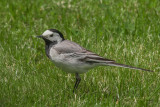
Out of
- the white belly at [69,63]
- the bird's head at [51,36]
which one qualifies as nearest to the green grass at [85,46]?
the white belly at [69,63]

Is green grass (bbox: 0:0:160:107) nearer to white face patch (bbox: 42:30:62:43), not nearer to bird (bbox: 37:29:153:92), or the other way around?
bird (bbox: 37:29:153:92)

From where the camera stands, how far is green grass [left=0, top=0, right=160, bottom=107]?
5.89 meters

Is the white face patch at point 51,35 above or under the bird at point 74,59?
above

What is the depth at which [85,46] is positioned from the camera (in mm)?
8031

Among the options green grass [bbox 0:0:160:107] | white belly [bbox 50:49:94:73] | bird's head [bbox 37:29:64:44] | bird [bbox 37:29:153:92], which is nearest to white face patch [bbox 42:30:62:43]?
bird's head [bbox 37:29:64:44]

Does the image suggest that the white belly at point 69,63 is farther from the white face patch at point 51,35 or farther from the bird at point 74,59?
the white face patch at point 51,35

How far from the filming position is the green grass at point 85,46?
→ 232 inches

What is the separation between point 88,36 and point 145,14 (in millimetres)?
1681

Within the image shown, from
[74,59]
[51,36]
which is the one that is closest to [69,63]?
[74,59]

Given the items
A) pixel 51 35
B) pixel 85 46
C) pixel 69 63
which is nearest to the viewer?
pixel 69 63

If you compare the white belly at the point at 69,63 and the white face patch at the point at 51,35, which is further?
the white face patch at the point at 51,35

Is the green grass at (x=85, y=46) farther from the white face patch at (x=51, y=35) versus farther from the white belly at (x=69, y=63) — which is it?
the white face patch at (x=51, y=35)

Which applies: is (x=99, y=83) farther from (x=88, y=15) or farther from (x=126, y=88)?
(x=88, y=15)

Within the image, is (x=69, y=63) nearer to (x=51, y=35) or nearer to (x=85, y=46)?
(x=51, y=35)
